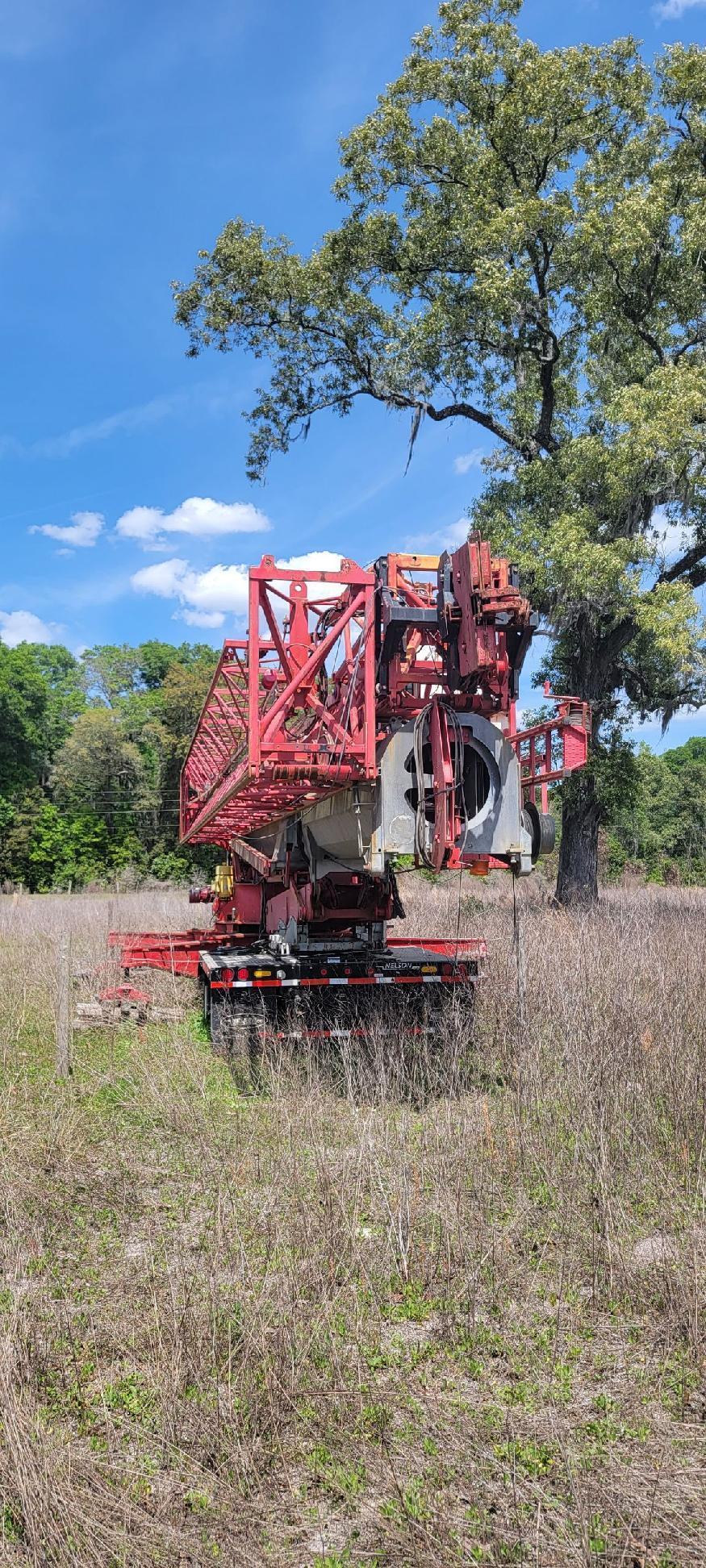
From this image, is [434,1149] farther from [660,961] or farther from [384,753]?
[660,961]

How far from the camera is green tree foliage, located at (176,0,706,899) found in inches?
578

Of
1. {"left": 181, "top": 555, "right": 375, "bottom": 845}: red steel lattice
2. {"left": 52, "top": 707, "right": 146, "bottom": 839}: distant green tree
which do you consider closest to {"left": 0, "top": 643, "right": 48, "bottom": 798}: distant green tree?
{"left": 52, "top": 707, "right": 146, "bottom": 839}: distant green tree

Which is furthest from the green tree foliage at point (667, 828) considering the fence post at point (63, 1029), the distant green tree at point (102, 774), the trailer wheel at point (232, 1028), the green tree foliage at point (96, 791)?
the fence post at point (63, 1029)

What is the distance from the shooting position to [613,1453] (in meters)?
3.04

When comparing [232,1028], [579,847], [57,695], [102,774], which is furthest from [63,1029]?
[57,695]

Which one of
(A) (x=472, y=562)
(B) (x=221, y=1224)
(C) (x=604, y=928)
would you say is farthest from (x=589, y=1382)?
(C) (x=604, y=928)

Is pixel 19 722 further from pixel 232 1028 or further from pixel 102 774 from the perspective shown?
pixel 232 1028

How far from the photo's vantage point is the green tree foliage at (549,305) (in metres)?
14.7

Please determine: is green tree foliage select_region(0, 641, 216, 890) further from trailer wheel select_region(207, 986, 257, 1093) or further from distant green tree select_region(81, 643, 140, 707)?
trailer wheel select_region(207, 986, 257, 1093)

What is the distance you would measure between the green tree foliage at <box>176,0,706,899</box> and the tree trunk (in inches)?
1.5

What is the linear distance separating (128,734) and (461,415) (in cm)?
3131

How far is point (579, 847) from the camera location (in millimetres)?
17328

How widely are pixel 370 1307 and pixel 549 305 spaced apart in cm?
1663

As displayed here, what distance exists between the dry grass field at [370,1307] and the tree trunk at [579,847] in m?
9.82
